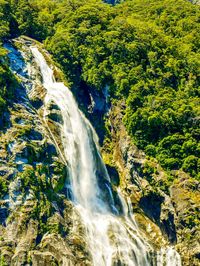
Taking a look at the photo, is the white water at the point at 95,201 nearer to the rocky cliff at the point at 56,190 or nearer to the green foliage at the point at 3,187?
the rocky cliff at the point at 56,190

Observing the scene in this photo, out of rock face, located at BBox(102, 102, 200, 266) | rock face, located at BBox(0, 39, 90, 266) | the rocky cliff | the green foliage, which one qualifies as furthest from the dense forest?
the green foliage

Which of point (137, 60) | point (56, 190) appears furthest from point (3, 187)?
point (137, 60)

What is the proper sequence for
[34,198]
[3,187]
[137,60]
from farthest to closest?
[137,60], [34,198], [3,187]

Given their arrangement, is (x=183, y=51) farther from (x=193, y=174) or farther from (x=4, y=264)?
(x=4, y=264)

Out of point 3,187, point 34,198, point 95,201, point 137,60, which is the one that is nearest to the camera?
point 3,187

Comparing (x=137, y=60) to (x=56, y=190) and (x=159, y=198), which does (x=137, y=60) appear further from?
(x=56, y=190)

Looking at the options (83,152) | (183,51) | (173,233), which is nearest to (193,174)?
(173,233)

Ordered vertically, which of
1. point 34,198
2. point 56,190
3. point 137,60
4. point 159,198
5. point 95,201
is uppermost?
point 137,60
